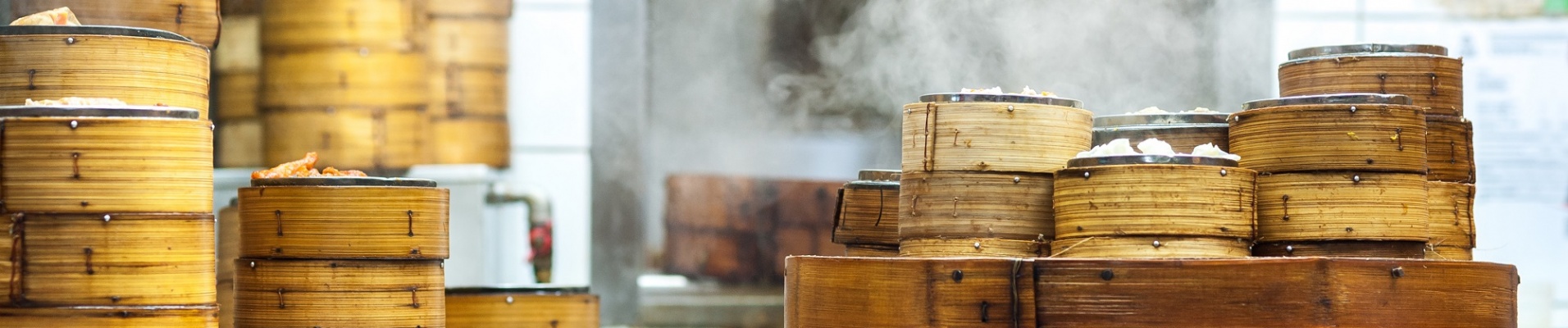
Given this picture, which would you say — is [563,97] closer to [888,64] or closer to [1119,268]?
[888,64]

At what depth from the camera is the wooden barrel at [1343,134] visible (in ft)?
12.9

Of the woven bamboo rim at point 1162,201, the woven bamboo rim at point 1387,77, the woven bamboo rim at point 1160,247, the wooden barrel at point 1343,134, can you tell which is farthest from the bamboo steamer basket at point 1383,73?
the woven bamboo rim at point 1160,247

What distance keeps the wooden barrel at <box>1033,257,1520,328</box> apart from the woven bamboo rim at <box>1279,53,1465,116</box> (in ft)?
2.53

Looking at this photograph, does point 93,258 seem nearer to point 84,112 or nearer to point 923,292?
point 84,112

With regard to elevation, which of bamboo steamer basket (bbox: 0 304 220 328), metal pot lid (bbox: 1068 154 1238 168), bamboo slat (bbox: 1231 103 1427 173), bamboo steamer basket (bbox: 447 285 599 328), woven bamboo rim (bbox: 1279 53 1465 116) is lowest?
bamboo steamer basket (bbox: 447 285 599 328)

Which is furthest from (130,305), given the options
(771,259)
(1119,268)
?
(771,259)

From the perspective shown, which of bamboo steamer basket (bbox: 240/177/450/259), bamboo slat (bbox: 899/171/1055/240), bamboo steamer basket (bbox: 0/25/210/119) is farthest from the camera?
bamboo steamer basket (bbox: 240/177/450/259)

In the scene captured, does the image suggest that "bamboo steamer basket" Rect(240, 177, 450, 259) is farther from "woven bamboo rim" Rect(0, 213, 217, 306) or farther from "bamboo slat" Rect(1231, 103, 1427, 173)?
"bamboo slat" Rect(1231, 103, 1427, 173)

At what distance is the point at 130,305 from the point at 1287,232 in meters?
3.06

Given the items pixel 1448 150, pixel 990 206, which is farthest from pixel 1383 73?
pixel 990 206

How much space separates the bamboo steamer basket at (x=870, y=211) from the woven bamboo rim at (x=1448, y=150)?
5.05ft

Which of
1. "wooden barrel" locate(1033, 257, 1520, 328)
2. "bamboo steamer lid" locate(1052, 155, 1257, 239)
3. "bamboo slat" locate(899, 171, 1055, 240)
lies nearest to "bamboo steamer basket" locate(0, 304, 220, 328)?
"bamboo slat" locate(899, 171, 1055, 240)

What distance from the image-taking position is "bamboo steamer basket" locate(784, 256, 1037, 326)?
3.68 metres

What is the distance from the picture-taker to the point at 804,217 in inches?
316
